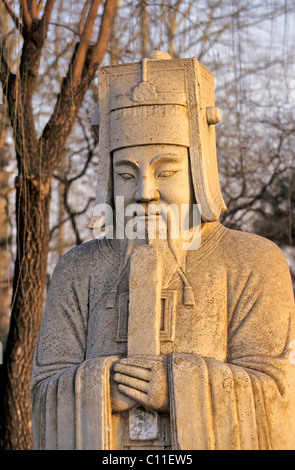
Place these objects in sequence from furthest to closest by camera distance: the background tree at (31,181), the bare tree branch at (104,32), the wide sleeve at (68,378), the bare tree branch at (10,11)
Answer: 1. the bare tree branch at (104,32)
2. the background tree at (31,181)
3. the bare tree branch at (10,11)
4. the wide sleeve at (68,378)

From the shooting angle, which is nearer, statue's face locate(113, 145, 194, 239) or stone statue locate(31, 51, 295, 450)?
stone statue locate(31, 51, 295, 450)

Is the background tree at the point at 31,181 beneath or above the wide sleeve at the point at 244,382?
above

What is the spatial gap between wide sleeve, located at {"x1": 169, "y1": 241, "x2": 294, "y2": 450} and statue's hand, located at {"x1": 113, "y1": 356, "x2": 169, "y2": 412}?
6 cm

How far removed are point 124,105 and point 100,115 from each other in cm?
22

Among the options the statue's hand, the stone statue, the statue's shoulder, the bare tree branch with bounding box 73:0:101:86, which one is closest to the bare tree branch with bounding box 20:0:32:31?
the bare tree branch with bounding box 73:0:101:86

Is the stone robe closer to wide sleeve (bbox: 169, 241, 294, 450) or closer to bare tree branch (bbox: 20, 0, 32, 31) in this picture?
wide sleeve (bbox: 169, 241, 294, 450)

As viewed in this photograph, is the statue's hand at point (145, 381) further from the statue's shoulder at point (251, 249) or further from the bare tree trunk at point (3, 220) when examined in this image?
the bare tree trunk at point (3, 220)

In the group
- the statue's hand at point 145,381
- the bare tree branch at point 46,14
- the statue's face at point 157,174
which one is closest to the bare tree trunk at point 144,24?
the bare tree branch at point 46,14

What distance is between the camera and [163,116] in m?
6.17

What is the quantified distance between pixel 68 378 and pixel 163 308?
2.30 feet

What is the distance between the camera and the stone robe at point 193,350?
5.58 meters

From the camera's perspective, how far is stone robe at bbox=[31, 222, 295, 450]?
220 inches

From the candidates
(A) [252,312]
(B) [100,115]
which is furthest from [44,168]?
(A) [252,312]

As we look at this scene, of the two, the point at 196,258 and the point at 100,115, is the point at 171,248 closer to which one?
the point at 196,258
